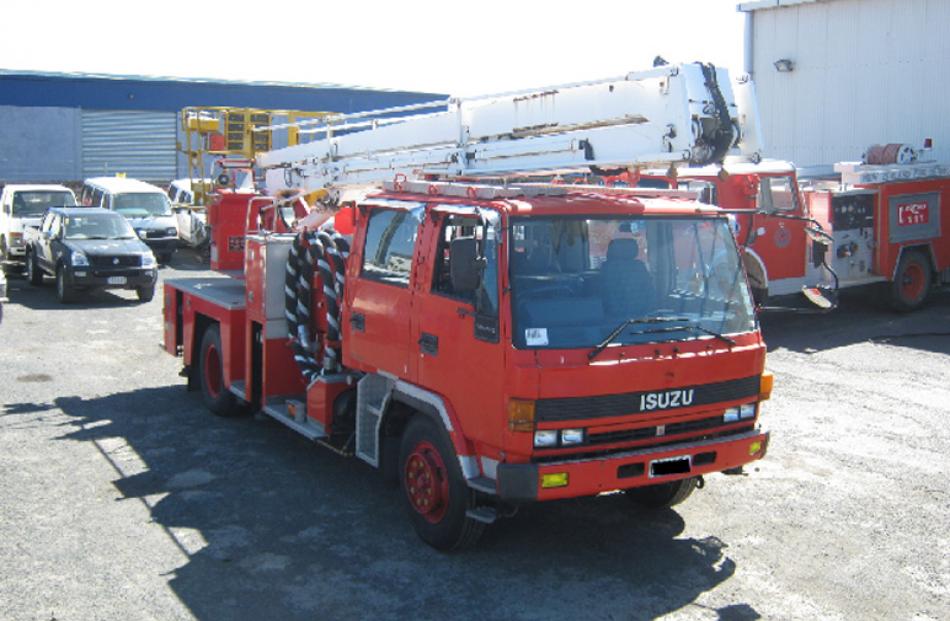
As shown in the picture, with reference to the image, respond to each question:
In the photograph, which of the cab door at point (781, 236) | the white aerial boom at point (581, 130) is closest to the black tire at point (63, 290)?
the white aerial boom at point (581, 130)

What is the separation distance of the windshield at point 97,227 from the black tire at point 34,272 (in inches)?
56.4

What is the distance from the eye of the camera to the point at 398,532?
725 cm

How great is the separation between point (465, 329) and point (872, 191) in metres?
11.7

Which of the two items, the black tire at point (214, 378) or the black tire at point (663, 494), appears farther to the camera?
the black tire at point (214, 378)

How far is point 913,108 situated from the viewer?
21.3 metres

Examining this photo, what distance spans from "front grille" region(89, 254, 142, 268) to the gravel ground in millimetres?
7236

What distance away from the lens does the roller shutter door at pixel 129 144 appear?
40688 millimetres

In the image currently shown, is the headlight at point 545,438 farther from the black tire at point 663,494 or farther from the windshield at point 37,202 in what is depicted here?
the windshield at point 37,202

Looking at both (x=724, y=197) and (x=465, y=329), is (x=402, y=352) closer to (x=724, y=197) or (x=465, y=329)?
(x=465, y=329)

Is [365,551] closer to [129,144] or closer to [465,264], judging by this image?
[465,264]

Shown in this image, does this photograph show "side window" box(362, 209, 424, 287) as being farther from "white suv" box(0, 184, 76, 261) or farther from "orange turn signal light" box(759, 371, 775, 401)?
"white suv" box(0, 184, 76, 261)

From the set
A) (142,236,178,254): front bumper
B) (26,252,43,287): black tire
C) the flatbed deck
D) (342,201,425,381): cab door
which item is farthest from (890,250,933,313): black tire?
(142,236,178,254): front bumper

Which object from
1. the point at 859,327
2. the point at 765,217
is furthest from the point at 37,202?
the point at 859,327

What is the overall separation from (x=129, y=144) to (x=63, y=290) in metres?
24.9
